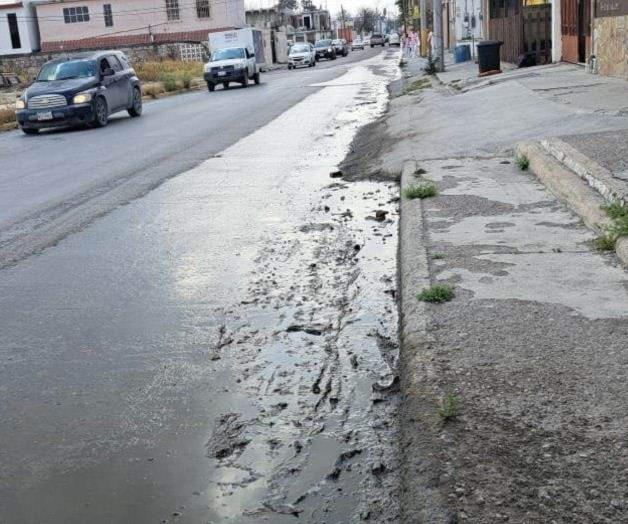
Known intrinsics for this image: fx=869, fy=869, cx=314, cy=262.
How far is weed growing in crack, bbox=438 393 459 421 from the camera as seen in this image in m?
3.78

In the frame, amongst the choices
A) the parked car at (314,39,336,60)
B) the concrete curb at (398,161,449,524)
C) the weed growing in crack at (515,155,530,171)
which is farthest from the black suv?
the parked car at (314,39,336,60)

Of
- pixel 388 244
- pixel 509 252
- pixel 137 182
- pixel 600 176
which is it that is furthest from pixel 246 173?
pixel 509 252

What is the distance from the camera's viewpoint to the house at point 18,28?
7369 cm

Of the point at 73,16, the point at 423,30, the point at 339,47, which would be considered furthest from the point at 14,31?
the point at 423,30

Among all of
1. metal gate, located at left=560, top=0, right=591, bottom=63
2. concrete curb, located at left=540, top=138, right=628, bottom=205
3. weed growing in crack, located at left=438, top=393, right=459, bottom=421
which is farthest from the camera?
metal gate, located at left=560, top=0, right=591, bottom=63

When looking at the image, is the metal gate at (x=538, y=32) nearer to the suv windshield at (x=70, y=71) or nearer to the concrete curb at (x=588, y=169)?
the suv windshield at (x=70, y=71)

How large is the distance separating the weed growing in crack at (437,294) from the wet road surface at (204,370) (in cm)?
30

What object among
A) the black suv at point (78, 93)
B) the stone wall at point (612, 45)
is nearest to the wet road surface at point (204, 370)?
the stone wall at point (612, 45)

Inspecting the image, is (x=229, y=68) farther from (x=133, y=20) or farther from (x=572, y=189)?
(x=133, y=20)

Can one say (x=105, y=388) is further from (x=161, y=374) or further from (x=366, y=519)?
(x=366, y=519)

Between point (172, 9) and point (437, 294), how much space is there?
71.4m

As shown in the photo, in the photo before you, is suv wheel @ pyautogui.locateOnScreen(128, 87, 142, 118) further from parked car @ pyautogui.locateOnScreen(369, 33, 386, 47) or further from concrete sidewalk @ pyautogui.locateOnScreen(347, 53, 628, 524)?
parked car @ pyautogui.locateOnScreen(369, 33, 386, 47)

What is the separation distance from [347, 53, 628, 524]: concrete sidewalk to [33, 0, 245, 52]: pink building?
66601 mm

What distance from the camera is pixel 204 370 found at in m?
4.89
